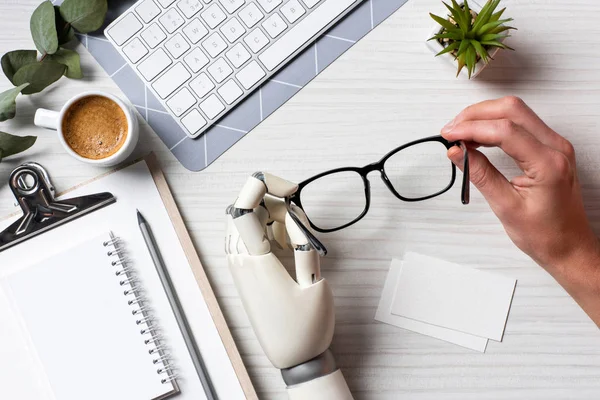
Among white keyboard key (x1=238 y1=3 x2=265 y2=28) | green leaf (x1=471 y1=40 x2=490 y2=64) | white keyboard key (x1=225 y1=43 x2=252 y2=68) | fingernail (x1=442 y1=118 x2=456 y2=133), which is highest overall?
white keyboard key (x1=238 y1=3 x2=265 y2=28)

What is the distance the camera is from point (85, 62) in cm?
78

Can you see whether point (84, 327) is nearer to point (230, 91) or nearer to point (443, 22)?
point (230, 91)

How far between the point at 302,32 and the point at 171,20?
178 millimetres

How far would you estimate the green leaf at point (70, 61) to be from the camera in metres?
0.76

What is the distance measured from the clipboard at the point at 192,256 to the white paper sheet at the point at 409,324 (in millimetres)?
193

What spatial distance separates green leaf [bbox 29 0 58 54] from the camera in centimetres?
74

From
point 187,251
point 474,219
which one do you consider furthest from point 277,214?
point 474,219

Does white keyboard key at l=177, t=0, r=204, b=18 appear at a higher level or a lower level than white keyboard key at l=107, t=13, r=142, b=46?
higher

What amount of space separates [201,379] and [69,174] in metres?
0.33

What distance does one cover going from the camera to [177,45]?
764 millimetres

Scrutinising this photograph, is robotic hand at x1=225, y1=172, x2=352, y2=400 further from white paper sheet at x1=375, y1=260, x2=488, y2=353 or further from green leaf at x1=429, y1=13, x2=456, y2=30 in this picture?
green leaf at x1=429, y1=13, x2=456, y2=30

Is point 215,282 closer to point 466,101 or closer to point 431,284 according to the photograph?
point 431,284

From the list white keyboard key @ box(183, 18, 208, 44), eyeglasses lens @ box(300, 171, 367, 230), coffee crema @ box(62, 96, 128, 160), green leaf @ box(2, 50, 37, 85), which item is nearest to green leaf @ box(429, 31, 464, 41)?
eyeglasses lens @ box(300, 171, 367, 230)

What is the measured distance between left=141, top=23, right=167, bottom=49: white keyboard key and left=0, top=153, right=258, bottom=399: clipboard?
15 cm
